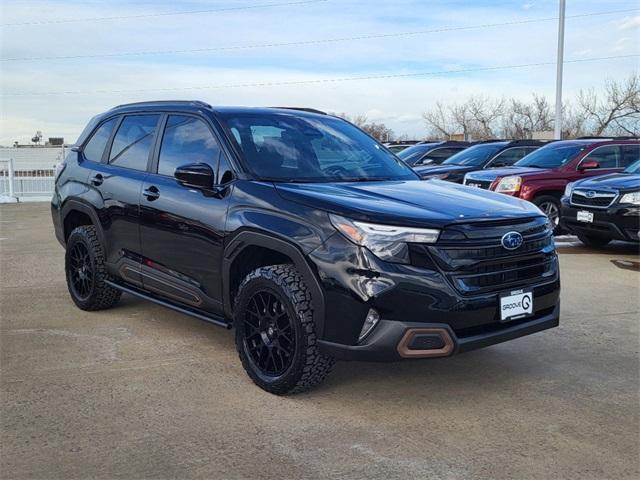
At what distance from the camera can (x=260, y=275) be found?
13.3 ft

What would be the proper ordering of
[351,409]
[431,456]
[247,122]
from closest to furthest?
1. [431,456]
2. [351,409]
3. [247,122]

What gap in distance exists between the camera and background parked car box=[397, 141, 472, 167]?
55.2 ft

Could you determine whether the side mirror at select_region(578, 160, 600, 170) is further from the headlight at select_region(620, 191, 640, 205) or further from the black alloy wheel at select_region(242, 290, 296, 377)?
the black alloy wheel at select_region(242, 290, 296, 377)

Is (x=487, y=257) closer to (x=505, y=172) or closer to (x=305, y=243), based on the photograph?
(x=305, y=243)

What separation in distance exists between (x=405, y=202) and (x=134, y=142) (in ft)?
8.62

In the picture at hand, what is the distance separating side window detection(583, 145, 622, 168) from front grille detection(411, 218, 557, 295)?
8.16 m

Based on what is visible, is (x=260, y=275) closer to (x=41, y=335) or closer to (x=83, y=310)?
(x=41, y=335)

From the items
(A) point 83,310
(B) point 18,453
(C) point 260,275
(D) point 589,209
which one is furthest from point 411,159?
(B) point 18,453

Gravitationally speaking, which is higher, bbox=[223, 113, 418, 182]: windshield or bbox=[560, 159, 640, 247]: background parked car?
bbox=[223, 113, 418, 182]: windshield

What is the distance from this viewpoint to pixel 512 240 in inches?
155

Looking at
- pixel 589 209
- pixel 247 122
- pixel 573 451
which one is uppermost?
pixel 247 122

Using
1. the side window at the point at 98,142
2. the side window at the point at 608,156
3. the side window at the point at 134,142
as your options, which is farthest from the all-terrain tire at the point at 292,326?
the side window at the point at 608,156

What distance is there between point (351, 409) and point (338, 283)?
798mm

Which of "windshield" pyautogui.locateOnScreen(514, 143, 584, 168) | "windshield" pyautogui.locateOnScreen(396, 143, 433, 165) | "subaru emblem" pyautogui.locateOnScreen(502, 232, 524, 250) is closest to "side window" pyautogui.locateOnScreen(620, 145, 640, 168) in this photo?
"windshield" pyautogui.locateOnScreen(514, 143, 584, 168)
